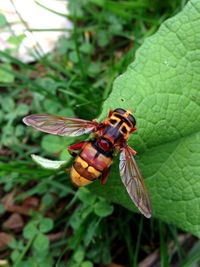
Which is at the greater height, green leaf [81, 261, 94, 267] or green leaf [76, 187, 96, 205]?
green leaf [76, 187, 96, 205]

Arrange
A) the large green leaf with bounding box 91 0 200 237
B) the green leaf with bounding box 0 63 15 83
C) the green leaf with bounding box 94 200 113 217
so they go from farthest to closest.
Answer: the green leaf with bounding box 0 63 15 83 < the green leaf with bounding box 94 200 113 217 < the large green leaf with bounding box 91 0 200 237

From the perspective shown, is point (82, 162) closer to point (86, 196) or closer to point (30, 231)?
point (86, 196)

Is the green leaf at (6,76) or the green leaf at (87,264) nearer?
the green leaf at (87,264)

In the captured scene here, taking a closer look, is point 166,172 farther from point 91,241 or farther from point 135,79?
point 91,241

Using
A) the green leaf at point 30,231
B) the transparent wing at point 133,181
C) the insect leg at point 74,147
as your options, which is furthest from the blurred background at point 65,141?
the transparent wing at point 133,181

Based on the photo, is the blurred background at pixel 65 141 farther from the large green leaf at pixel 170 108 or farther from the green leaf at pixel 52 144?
the large green leaf at pixel 170 108

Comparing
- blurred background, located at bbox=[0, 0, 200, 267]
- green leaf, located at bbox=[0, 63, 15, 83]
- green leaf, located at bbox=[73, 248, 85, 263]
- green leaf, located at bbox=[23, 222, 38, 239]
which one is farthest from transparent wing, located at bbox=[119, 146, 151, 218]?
green leaf, located at bbox=[0, 63, 15, 83]

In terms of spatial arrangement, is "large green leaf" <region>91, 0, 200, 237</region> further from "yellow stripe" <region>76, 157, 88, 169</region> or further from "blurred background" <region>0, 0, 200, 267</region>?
"blurred background" <region>0, 0, 200, 267</region>
